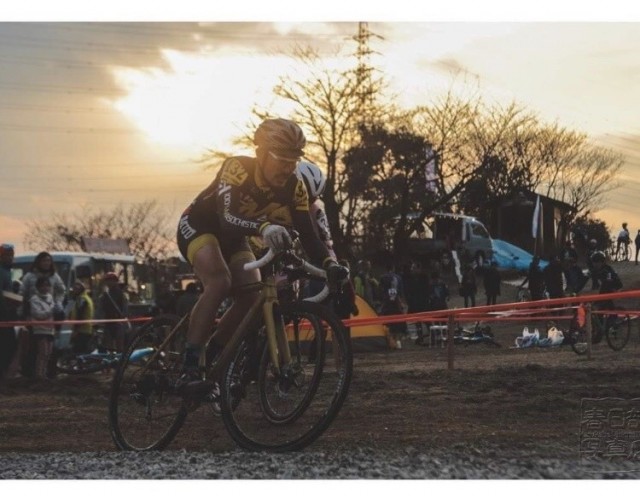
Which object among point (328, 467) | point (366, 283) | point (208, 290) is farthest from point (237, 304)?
point (366, 283)

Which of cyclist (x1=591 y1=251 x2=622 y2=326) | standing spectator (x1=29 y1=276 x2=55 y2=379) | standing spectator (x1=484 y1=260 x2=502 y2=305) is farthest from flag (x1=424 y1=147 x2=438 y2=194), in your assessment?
standing spectator (x1=29 y1=276 x2=55 y2=379)

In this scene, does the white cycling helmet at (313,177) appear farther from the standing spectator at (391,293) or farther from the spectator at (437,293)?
the spectator at (437,293)

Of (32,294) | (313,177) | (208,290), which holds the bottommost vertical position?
(208,290)

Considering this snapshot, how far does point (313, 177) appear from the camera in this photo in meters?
6.58

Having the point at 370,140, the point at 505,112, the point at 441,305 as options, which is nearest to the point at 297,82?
the point at 370,140

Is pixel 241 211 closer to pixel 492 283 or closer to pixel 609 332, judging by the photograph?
pixel 492 283

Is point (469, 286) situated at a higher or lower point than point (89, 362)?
higher

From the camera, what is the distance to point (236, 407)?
17.1 ft

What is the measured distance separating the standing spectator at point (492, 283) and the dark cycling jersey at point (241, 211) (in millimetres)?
2126

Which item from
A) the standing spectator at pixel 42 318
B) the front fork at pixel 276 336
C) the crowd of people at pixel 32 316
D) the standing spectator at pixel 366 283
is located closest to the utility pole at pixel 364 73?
the standing spectator at pixel 366 283

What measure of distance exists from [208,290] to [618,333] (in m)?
6.42

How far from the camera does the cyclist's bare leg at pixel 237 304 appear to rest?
5.45 m

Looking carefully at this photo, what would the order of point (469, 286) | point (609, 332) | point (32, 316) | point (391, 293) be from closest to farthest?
point (469, 286) → point (391, 293) → point (32, 316) → point (609, 332)

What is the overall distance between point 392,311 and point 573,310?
5.02ft
